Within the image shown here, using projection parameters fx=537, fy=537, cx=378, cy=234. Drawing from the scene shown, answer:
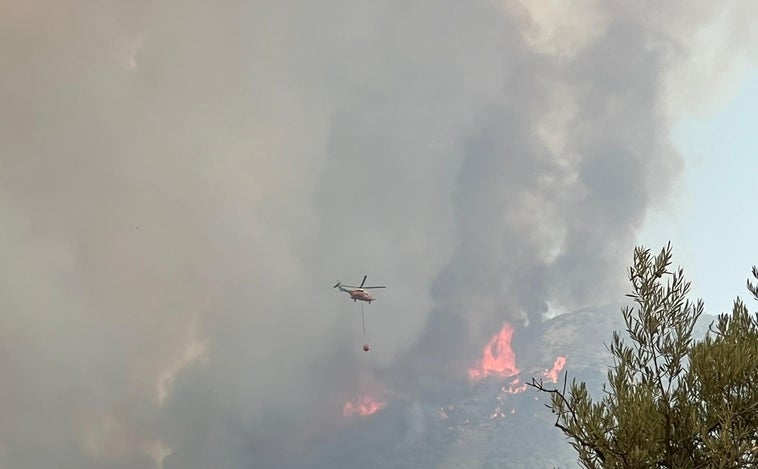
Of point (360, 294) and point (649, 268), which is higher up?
point (360, 294)

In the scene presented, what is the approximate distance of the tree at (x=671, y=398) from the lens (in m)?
12.8

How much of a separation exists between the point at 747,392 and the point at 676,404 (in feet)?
5.23

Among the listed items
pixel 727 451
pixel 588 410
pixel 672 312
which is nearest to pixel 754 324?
pixel 672 312

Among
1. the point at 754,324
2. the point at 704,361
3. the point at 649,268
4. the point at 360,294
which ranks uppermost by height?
the point at 360,294

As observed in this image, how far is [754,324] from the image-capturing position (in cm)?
1497

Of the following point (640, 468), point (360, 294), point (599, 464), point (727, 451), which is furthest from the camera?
point (360, 294)

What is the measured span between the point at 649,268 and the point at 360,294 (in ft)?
406

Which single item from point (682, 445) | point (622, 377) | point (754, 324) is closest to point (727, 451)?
point (682, 445)

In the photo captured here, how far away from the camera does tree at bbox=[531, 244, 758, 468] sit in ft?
42.1

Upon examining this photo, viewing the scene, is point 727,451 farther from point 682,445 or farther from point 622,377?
point 622,377

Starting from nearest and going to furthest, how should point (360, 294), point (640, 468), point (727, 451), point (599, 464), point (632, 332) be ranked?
1. point (727, 451)
2. point (640, 468)
3. point (599, 464)
4. point (632, 332)
5. point (360, 294)

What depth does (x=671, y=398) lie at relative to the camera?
13.8 m

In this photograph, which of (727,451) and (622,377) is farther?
(622,377)

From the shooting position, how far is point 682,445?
13477 millimetres
